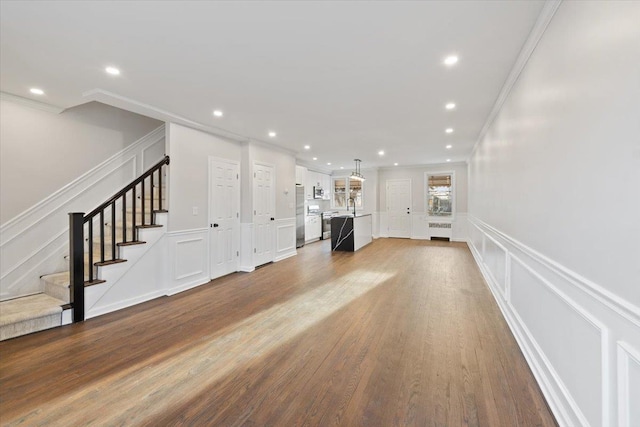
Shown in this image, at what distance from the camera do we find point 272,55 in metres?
2.38

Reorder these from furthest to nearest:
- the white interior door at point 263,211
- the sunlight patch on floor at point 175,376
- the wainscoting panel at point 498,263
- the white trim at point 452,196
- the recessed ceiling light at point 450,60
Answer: the white trim at point 452,196, the white interior door at point 263,211, the wainscoting panel at point 498,263, the recessed ceiling light at point 450,60, the sunlight patch on floor at point 175,376

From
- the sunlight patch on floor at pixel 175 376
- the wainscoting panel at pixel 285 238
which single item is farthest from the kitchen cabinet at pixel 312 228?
the sunlight patch on floor at pixel 175 376

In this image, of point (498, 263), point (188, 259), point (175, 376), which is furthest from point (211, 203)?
point (498, 263)

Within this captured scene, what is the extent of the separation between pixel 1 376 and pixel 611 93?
4.17m

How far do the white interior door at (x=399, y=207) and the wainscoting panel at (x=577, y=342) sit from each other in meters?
7.04

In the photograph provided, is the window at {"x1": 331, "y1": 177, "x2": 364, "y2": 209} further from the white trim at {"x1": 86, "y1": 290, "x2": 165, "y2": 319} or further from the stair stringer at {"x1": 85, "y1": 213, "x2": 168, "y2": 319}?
the white trim at {"x1": 86, "y1": 290, "x2": 165, "y2": 319}

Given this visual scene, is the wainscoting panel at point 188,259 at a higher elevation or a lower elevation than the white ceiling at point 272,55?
lower

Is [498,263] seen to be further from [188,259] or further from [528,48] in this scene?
[188,259]

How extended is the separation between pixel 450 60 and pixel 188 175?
378 centimetres

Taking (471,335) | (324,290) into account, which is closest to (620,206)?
(471,335)

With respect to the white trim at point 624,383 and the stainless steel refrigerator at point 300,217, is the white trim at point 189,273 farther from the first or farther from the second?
the white trim at point 624,383

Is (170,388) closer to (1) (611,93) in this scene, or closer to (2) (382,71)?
(1) (611,93)

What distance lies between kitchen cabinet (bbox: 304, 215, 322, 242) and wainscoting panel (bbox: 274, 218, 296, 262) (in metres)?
1.80

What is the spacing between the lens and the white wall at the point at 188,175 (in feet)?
13.1
